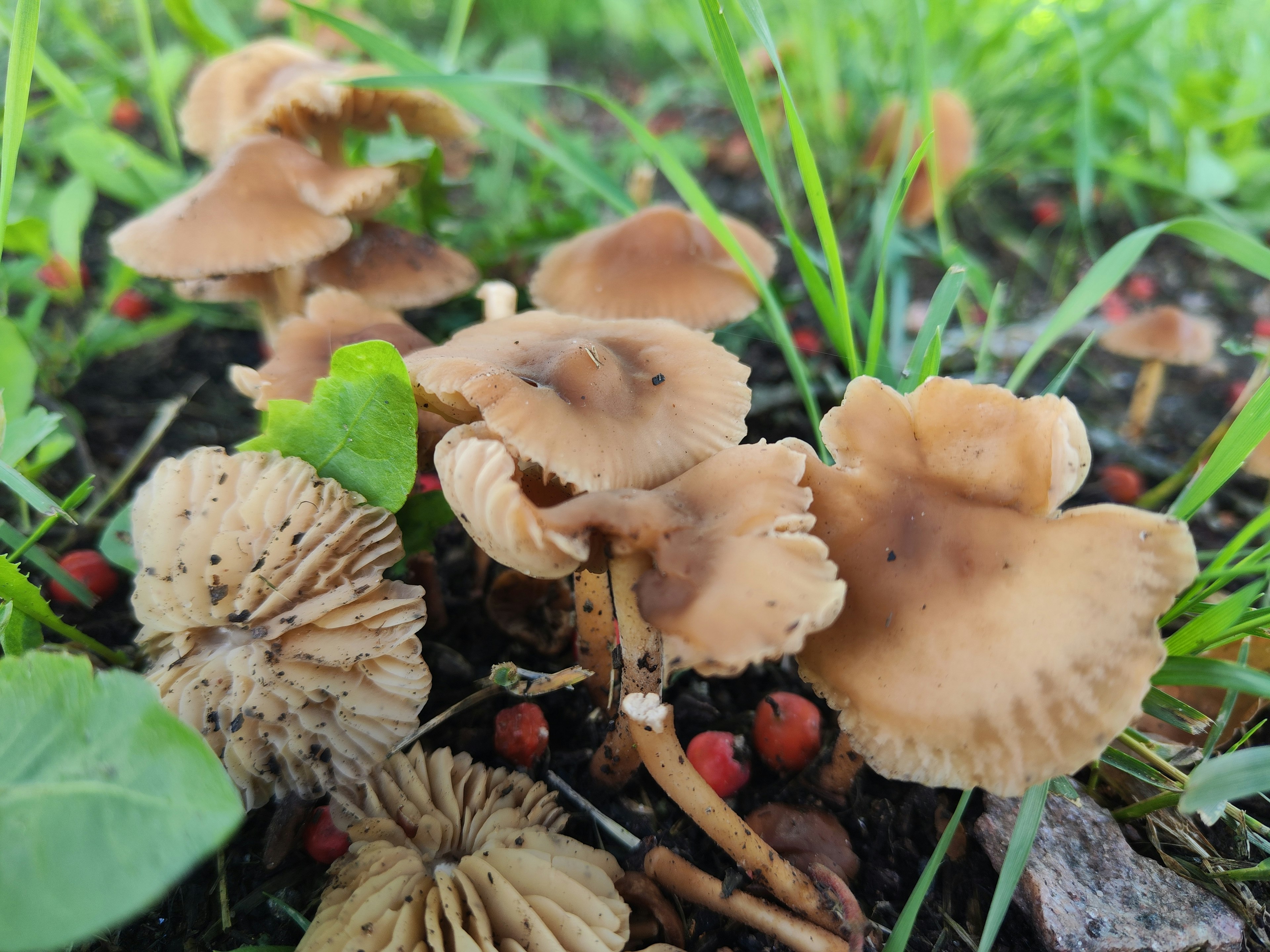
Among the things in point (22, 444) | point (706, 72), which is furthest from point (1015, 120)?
point (22, 444)

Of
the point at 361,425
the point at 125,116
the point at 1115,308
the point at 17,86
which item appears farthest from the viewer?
the point at 125,116

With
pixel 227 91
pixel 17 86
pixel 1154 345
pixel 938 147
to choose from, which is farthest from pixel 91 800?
pixel 938 147

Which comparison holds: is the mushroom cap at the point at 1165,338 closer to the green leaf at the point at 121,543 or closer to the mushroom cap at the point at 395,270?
the mushroom cap at the point at 395,270

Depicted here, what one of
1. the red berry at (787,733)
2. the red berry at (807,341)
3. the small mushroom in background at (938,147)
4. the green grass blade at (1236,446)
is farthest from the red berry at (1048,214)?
the red berry at (787,733)

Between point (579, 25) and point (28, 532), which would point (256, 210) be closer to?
point (28, 532)

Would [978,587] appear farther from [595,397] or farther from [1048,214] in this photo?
[1048,214]
